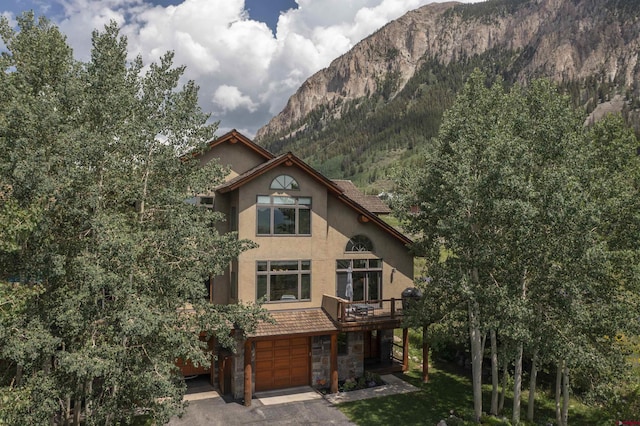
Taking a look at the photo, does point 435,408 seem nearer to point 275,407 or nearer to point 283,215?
point 275,407

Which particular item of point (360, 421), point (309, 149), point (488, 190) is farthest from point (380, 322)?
point (309, 149)

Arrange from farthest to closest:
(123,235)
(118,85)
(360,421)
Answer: (360,421), (118,85), (123,235)

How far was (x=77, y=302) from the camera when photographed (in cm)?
1005

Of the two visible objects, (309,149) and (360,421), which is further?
(309,149)

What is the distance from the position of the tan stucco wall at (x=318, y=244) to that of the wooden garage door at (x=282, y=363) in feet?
5.77

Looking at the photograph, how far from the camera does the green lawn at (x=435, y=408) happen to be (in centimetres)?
1593

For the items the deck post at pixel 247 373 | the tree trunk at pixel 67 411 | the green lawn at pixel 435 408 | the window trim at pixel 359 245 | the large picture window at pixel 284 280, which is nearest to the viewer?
the tree trunk at pixel 67 411

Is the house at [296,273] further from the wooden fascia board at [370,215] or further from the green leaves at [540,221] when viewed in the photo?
the green leaves at [540,221]

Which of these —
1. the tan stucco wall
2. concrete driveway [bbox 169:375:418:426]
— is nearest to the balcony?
the tan stucco wall

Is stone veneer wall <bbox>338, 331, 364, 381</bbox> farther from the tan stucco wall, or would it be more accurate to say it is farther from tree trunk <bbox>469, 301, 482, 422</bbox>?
tree trunk <bbox>469, 301, 482, 422</bbox>

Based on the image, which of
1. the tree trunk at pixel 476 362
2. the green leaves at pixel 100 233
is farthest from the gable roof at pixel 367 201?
the green leaves at pixel 100 233

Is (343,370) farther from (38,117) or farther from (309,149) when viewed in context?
(309,149)

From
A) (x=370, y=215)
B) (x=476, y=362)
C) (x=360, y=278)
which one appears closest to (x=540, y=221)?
(x=476, y=362)

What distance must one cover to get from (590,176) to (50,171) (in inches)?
617
